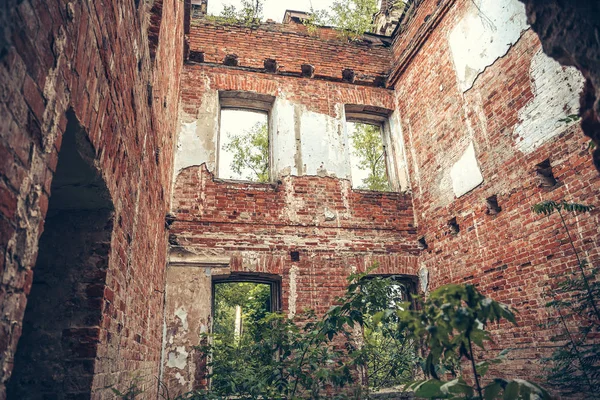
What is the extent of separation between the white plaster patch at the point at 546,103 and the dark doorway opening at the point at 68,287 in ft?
16.7

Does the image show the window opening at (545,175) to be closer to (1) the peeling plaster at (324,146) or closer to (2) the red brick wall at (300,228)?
(2) the red brick wall at (300,228)

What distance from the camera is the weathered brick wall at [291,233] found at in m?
6.63

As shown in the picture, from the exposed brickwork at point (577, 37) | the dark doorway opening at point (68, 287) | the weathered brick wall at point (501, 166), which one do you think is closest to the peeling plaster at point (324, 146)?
the weathered brick wall at point (501, 166)

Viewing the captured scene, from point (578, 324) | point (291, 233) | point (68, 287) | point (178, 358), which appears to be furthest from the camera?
point (291, 233)

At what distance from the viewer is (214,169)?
723cm

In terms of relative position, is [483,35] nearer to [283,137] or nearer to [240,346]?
[283,137]

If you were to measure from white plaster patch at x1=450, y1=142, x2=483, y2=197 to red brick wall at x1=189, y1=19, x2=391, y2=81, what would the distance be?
315 centimetres

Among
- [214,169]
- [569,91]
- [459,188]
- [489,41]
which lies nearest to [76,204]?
[214,169]

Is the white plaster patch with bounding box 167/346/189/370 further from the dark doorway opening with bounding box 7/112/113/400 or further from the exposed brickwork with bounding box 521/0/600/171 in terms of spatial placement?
the exposed brickwork with bounding box 521/0/600/171

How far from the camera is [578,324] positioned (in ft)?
14.8

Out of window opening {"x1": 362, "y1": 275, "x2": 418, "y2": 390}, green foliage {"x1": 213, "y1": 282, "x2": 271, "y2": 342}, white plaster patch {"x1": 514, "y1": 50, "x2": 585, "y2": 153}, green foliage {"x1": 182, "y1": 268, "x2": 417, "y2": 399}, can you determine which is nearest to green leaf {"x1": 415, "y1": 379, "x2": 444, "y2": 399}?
window opening {"x1": 362, "y1": 275, "x2": 418, "y2": 390}

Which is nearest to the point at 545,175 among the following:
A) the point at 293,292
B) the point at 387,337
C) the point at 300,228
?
the point at 387,337

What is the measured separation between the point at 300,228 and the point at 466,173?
2965mm

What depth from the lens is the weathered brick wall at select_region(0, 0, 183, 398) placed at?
1.20m
